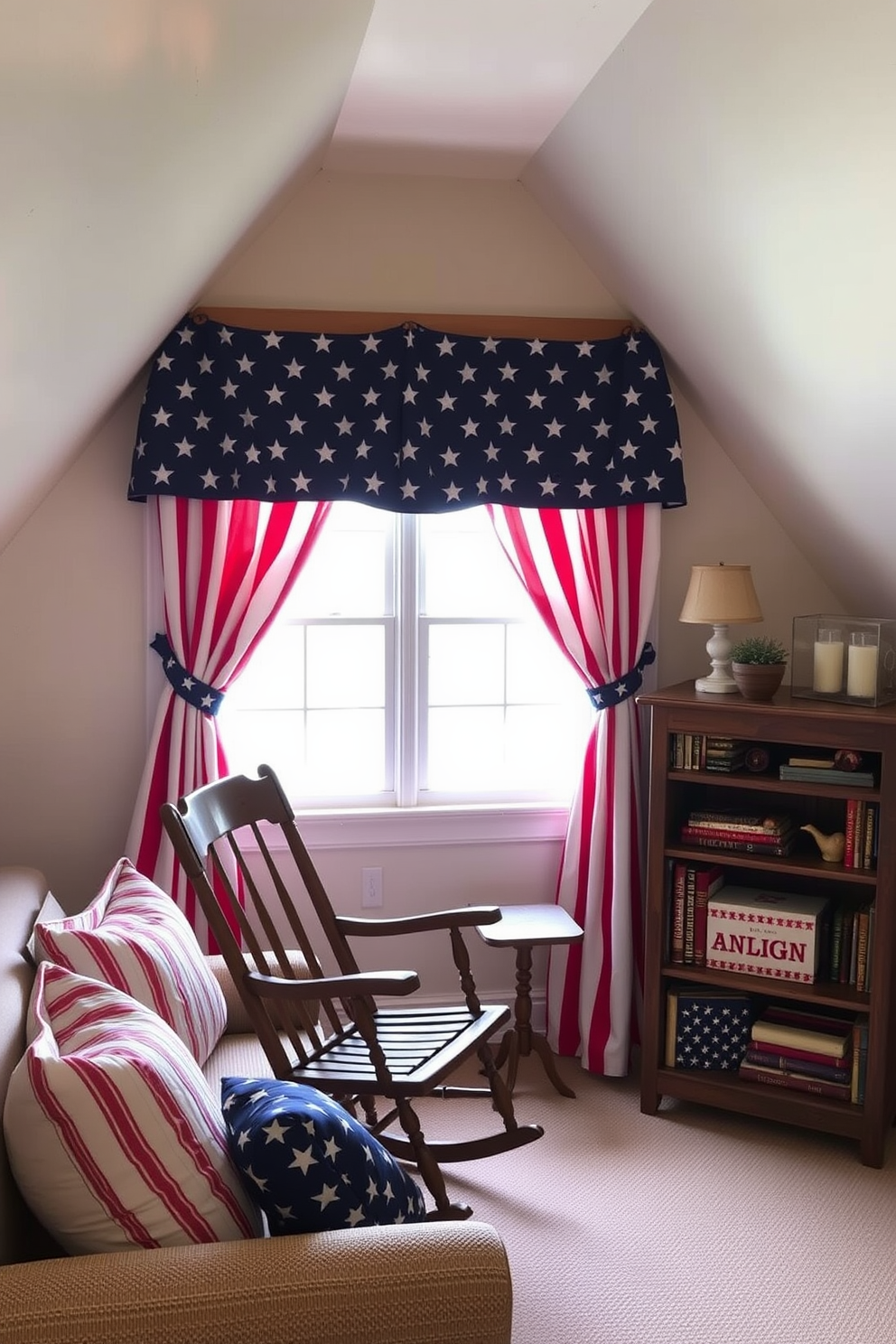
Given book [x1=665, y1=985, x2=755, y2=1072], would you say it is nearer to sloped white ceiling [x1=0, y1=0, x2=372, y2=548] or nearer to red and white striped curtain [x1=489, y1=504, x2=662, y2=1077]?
red and white striped curtain [x1=489, y1=504, x2=662, y2=1077]

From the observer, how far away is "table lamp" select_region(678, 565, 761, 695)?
3.17m

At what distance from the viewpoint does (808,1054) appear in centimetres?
312

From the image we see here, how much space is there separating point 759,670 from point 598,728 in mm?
587

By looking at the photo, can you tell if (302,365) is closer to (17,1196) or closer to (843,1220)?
(17,1196)

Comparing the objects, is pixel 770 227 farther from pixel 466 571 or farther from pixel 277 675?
pixel 277 675

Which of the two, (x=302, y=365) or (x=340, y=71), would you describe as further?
(x=302, y=365)

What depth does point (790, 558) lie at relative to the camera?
366cm

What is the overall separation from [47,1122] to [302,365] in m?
2.25

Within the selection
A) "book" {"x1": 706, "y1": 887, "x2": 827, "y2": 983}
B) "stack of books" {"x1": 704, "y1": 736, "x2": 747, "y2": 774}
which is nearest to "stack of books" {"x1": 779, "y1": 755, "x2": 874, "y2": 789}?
"stack of books" {"x1": 704, "y1": 736, "x2": 747, "y2": 774}

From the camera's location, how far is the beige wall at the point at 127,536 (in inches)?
130

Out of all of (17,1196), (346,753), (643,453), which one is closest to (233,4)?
(17,1196)

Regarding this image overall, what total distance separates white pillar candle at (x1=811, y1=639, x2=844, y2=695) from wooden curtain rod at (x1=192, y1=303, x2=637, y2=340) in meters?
1.10

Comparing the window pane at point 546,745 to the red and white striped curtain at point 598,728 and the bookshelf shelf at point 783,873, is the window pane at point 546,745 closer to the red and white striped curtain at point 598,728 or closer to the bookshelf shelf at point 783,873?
the red and white striped curtain at point 598,728

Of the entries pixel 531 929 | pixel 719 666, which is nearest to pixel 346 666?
pixel 531 929
